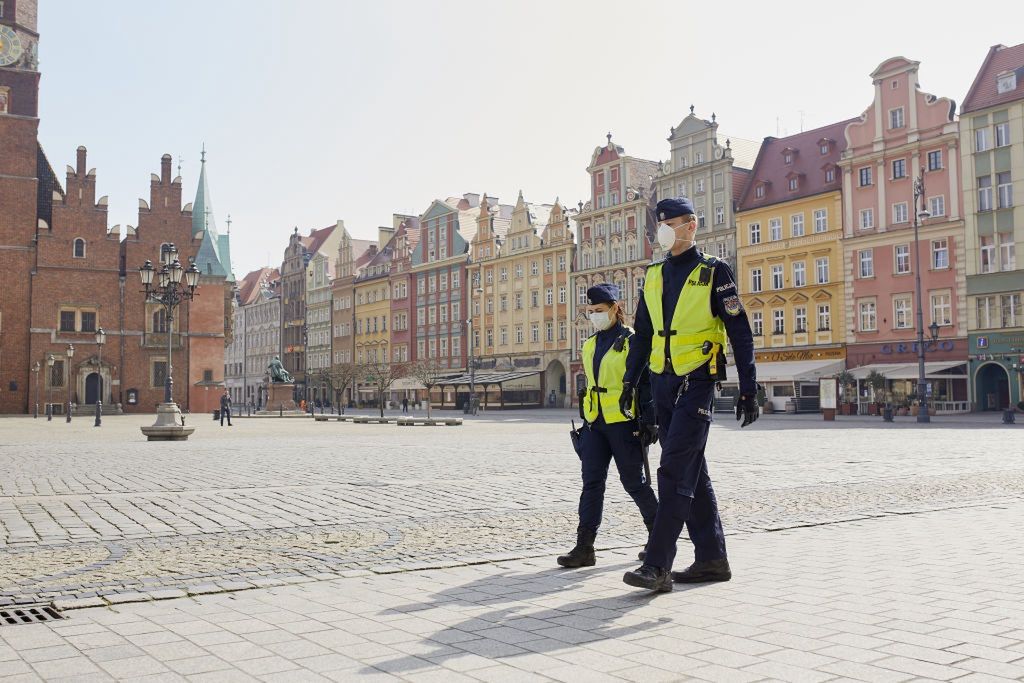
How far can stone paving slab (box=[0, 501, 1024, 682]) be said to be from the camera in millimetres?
3836

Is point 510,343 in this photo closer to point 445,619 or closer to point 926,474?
point 926,474

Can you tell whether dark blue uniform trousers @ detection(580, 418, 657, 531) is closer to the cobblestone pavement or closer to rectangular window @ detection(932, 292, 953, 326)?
the cobblestone pavement

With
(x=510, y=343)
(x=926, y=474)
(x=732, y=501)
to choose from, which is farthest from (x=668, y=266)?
(x=510, y=343)

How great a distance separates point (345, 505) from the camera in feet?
31.4

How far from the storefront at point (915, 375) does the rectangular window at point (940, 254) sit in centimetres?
352

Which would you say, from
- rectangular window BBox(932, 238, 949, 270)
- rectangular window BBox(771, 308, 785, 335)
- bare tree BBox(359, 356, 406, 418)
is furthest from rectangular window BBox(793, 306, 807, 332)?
bare tree BBox(359, 356, 406, 418)

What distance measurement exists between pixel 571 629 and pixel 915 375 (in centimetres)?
4163

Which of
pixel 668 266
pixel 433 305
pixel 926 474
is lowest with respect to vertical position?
pixel 926 474

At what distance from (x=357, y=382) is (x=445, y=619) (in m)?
80.2

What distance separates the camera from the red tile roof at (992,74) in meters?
42.4

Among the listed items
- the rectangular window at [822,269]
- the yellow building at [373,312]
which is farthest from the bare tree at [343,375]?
the rectangular window at [822,269]

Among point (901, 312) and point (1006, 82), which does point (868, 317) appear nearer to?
point (901, 312)

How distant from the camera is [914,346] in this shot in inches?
1748

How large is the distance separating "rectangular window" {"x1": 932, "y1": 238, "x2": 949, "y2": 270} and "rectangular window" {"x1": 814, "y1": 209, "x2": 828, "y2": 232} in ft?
20.3
